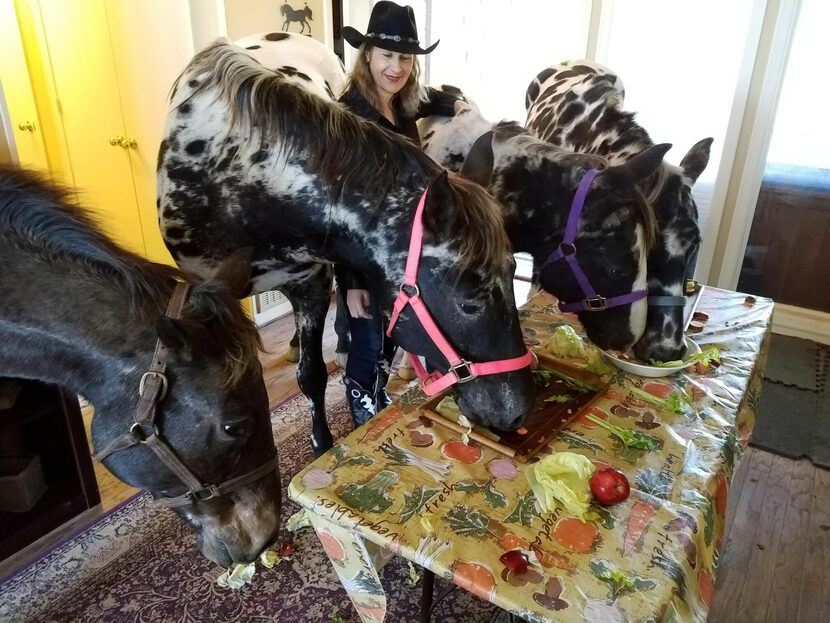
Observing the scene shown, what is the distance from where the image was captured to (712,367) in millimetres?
1669

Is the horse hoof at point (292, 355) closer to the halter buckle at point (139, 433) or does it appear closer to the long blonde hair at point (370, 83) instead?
the long blonde hair at point (370, 83)

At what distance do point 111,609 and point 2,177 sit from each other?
1241mm

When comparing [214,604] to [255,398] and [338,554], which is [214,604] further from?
[255,398]

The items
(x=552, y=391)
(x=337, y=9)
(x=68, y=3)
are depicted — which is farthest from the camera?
(x=337, y=9)

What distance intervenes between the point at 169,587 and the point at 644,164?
1.84 m

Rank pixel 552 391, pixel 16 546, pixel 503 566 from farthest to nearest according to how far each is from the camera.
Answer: pixel 16 546, pixel 552 391, pixel 503 566

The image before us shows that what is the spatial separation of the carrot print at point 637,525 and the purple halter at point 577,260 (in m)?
0.69

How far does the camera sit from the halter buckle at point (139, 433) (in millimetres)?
981

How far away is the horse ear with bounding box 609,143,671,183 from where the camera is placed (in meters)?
1.53

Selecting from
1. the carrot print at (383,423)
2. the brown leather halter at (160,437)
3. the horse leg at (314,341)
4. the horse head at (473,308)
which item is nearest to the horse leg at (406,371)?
the horse leg at (314,341)

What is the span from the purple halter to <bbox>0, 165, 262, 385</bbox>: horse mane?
98 cm

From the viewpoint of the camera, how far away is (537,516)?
1067mm

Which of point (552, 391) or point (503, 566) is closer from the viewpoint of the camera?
point (503, 566)

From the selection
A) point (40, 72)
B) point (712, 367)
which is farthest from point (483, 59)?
point (712, 367)
